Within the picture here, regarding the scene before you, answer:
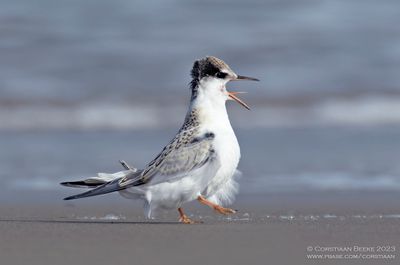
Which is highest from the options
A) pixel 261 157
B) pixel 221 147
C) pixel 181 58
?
pixel 181 58

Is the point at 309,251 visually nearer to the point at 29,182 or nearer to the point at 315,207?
the point at 315,207

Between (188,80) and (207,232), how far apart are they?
8221mm

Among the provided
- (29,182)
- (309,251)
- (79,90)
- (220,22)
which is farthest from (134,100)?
(309,251)

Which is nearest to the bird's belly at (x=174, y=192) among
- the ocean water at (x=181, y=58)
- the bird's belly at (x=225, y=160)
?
the bird's belly at (x=225, y=160)

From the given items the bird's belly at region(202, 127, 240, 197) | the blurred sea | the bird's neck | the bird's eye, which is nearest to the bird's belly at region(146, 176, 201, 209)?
the bird's belly at region(202, 127, 240, 197)

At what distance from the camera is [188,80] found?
14125 millimetres

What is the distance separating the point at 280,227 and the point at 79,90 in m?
8.18

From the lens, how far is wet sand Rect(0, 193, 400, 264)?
Result: 5191 mm

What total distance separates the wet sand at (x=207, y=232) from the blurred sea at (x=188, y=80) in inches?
36.0

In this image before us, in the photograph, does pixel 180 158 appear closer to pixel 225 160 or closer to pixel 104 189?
pixel 225 160

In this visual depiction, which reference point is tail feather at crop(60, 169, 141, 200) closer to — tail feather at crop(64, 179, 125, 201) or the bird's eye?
tail feather at crop(64, 179, 125, 201)

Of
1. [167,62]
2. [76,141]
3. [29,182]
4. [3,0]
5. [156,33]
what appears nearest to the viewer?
[29,182]

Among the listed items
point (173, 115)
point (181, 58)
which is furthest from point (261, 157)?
point (181, 58)

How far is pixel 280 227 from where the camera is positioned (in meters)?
6.24
